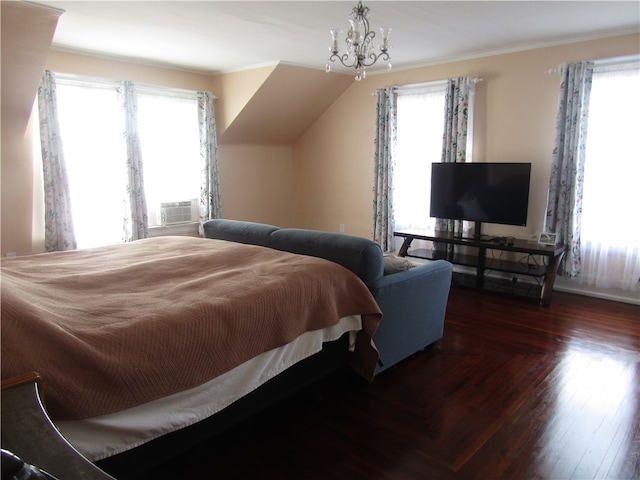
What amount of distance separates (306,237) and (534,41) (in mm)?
3365

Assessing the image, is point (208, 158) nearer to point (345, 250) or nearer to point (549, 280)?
point (345, 250)

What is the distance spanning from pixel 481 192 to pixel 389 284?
2568mm

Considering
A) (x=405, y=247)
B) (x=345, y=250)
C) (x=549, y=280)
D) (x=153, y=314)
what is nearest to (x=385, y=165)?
(x=405, y=247)

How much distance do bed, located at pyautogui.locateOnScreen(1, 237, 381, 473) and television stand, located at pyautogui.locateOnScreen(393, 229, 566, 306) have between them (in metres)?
2.42

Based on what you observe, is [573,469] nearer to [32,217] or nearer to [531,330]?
[531,330]

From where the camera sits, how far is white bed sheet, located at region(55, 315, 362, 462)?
1.42m

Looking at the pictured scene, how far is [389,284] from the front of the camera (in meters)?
2.55

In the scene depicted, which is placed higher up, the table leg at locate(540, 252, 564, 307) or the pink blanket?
the pink blanket

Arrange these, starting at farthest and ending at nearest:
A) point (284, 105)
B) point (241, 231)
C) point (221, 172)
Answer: point (221, 172) → point (284, 105) → point (241, 231)

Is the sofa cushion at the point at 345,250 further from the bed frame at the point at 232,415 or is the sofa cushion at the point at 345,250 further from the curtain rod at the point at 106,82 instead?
the curtain rod at the point at 106,82

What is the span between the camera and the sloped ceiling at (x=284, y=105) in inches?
210

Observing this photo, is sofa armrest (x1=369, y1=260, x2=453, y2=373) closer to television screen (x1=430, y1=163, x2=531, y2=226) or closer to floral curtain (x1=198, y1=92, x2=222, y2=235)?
television screen (x1=430, y1=163, x2=531, y2=226)

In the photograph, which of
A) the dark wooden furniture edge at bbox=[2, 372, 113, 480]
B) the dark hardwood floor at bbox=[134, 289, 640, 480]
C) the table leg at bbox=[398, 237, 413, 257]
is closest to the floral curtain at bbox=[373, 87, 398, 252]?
the table leg at bbox=[398, 237, 413, 257]

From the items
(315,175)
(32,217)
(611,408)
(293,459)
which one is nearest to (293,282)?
(293,459)
